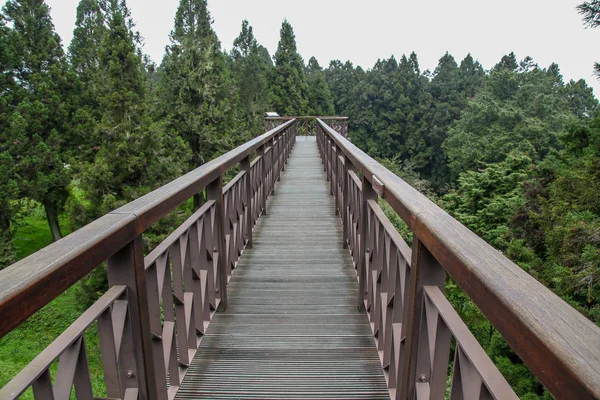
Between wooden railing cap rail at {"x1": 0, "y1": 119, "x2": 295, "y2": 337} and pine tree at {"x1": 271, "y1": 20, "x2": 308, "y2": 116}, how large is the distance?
46622mm

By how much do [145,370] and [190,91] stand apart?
28342 mm

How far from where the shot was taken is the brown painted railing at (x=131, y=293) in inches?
38.7

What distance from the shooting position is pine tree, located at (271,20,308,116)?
47938mm

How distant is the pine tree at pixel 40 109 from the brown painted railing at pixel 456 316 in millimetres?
22567

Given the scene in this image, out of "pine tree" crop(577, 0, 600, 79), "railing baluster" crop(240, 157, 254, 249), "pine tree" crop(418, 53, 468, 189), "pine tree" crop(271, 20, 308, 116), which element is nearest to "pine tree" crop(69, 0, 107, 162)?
"pine tree" crop(271, 20, 308, 116)

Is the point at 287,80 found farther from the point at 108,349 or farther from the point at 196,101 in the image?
the point at 108,349

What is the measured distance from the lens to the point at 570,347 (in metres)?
0.66

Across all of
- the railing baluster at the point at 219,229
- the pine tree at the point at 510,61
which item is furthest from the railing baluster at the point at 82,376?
the pine tree at the point at 510,61

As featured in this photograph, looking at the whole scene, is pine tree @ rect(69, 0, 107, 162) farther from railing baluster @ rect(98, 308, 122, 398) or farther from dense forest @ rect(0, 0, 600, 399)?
railing baluster @ rect(98, 308, 122, 398)

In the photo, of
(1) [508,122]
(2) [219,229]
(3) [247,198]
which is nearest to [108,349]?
(2) [219,229]

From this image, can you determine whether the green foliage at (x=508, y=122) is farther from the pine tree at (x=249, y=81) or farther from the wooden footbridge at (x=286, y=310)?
the wooden footbridge at (x=286, y=310)

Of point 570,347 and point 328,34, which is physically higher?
point 328,34

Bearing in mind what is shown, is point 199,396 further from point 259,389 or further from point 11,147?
point 11,147

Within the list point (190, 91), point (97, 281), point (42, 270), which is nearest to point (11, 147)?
point (97, 281)
